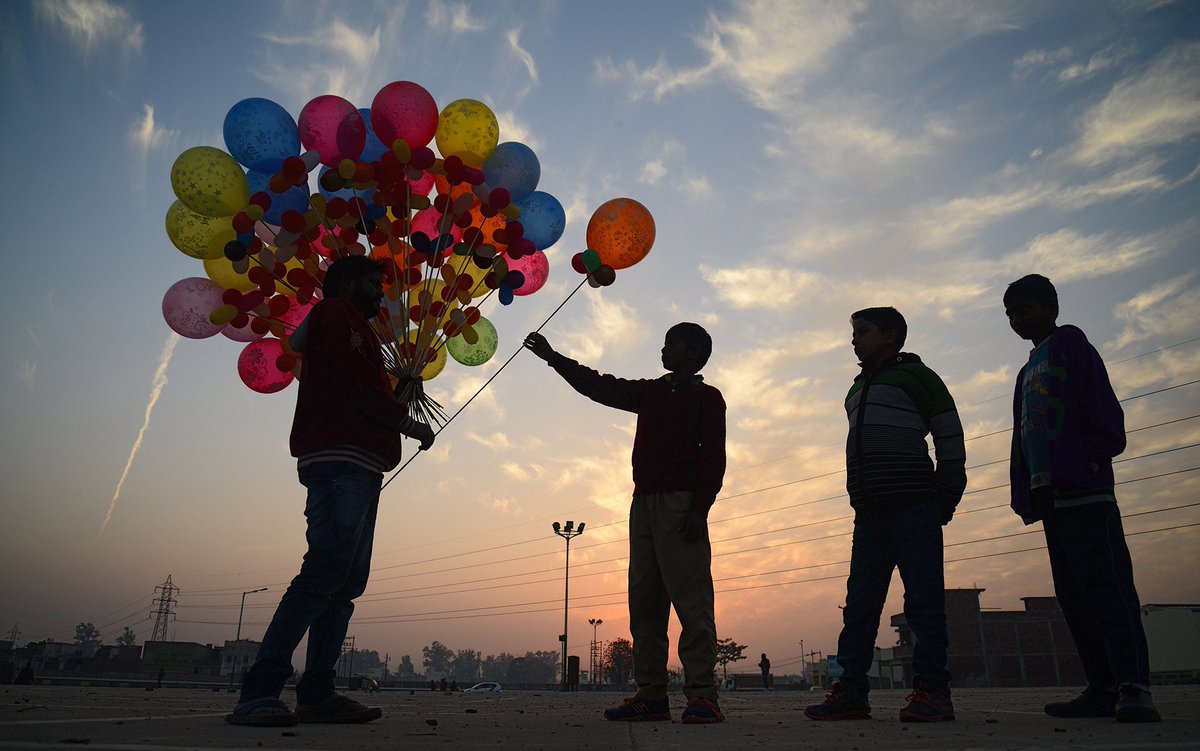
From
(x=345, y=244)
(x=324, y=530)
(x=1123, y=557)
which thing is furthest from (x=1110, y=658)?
(x=345, y=244)

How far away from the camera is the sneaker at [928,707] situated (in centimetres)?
310

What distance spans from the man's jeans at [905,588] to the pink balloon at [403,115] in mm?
3781

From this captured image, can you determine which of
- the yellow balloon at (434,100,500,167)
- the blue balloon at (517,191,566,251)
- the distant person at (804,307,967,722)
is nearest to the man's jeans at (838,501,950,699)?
the distant person at (804,307,967,722)

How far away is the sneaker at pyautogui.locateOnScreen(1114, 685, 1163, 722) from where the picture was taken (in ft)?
8.98

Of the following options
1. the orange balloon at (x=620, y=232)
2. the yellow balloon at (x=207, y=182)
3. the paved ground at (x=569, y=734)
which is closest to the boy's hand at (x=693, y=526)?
the paved ground at (x=569, y=734)

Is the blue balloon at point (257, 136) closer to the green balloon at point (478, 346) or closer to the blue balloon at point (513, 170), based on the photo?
the blue balloon at point (513, 170)

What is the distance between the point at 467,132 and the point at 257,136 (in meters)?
1.39

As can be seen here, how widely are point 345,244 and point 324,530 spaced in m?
2.49

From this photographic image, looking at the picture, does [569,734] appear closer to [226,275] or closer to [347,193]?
[347,193]

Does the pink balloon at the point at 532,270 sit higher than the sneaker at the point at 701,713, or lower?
higher

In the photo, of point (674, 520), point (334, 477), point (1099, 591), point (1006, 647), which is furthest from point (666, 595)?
point (1006, 647)

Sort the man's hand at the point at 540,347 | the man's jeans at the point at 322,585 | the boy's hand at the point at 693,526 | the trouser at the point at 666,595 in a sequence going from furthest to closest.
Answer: the man's hand at the point at 540,347 → the boy's hand at the point at 693,526 → the trouser at the point at 666,595 → the man's jeans at the point at 322,585

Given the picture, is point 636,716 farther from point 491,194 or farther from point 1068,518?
point 491,194

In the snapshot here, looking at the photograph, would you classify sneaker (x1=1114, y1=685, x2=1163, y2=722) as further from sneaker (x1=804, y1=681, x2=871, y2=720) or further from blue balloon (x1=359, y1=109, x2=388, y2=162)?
blue balloon (x1=359, y1=109, x2=388, y2=162)
